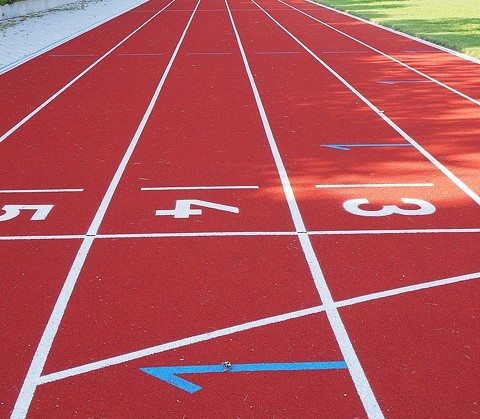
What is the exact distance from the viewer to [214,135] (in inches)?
380

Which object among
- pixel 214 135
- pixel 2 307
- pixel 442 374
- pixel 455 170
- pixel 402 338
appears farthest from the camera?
pixel 214 135

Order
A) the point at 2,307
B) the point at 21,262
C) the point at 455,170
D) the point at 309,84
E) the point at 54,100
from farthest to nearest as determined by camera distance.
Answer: the point at 309,84 < the point at 54,100 < the point at 455,170 < the point at 21,262 < the point at 2,307

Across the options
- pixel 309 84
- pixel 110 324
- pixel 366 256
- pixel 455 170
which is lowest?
pixel 309 84

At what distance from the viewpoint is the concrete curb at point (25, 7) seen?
92.0ft

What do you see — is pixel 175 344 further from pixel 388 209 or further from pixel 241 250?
pixel 388 209

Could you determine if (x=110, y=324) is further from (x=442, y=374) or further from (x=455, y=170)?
(x=455, y=170)

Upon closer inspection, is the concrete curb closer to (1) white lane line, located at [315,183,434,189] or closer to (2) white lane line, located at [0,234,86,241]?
(1) white lane line, located at [315,183,434,189]

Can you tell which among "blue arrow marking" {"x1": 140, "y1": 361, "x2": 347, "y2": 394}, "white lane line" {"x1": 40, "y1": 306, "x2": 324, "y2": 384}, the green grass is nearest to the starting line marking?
"white lane line" {"x1": 40, "y1": 306, "x2": 324, "y2": 384}

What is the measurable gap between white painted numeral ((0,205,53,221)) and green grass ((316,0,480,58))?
12.7 m

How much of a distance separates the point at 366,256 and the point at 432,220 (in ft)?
3.54

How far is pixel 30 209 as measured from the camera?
6.91 metres

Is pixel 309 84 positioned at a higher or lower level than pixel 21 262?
lower

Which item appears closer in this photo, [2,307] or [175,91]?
[2,307]

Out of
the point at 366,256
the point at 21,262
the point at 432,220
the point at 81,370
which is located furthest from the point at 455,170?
the point at 81,370
